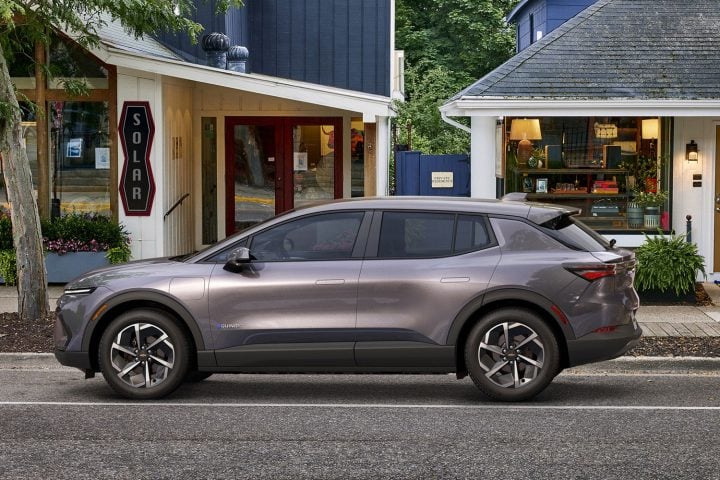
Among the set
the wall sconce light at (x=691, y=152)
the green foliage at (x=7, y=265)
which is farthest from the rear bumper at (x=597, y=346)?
the green foliage at (x=7, y=265)

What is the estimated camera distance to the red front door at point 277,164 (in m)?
21.5

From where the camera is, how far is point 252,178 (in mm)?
21766

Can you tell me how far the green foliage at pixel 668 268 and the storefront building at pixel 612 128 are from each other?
44.8 inches

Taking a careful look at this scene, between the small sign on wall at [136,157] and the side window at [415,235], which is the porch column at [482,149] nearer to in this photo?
the small sign on wall at [136,157]

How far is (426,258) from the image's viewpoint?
9273 millimetres

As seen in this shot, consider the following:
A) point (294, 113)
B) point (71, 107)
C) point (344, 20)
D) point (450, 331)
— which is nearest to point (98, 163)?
point (71, 107)

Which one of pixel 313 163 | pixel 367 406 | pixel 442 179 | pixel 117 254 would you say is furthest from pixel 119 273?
pixel 313 163

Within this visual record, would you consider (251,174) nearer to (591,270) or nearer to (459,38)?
(591,270)

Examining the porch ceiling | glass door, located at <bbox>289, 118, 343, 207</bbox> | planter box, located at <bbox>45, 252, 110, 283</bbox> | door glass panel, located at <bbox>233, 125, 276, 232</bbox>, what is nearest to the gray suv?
the porch ceiling

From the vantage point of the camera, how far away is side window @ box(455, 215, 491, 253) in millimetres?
9320

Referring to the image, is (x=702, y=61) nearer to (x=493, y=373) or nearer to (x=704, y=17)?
(x=704, y=17)

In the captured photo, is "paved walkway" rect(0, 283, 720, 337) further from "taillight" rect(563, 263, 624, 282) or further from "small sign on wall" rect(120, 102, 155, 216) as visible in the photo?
"taillight" rect(563, 263, 624, 282)

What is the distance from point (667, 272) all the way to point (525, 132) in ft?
9.04

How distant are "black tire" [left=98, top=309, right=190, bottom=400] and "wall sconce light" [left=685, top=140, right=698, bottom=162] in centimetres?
966
